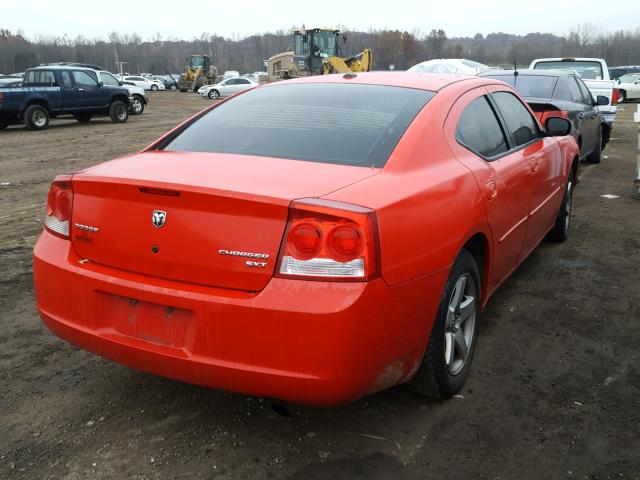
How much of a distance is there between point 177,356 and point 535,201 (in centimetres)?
280

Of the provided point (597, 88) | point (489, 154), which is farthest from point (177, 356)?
point (597, 88)

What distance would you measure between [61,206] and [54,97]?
16.6 meters

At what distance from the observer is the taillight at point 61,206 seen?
2.73 m

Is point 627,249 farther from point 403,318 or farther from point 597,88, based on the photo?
point 597,88

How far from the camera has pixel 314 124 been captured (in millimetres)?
3121

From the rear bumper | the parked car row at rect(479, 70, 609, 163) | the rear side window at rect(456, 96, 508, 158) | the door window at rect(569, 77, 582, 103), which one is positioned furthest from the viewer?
the door window at rect(569, 77, 582, 103)

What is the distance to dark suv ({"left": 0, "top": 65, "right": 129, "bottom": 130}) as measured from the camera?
16781 mm

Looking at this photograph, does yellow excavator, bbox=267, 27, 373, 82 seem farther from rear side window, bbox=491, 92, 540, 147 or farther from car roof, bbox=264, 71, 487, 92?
car roof, bbox=264, 71, 487, 92

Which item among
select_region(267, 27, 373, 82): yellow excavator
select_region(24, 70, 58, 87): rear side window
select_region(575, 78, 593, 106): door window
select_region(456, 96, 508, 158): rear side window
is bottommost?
select_region(575, 78, 593, 106): door window

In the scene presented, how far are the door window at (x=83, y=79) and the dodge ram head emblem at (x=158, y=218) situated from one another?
1756cm

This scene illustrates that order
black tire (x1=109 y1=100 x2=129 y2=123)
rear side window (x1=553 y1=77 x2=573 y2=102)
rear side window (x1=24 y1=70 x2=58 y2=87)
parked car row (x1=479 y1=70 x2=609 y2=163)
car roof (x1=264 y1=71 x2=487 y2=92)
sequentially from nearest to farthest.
→ car roof (x1=264 y1=71 x2=487 y2=92)
parked car row (x1=479 y1=70 x2=609 y2=163)
rear side window (x1=553 y1=77 x2=573 y2=102)
rear side window (x1=24 y1=70 x2=58 y2=87)
black tire (x1=109 y1=100 x2=129 y2=123)

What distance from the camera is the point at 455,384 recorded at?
303 centimetres

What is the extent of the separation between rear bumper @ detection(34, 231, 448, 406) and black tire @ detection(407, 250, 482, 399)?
16 centimetres

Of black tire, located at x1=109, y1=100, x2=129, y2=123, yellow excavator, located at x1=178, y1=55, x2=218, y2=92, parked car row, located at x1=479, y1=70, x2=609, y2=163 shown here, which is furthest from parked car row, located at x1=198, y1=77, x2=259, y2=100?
parked car row, located at x1=479, y1=70, x2=609, y2=163
